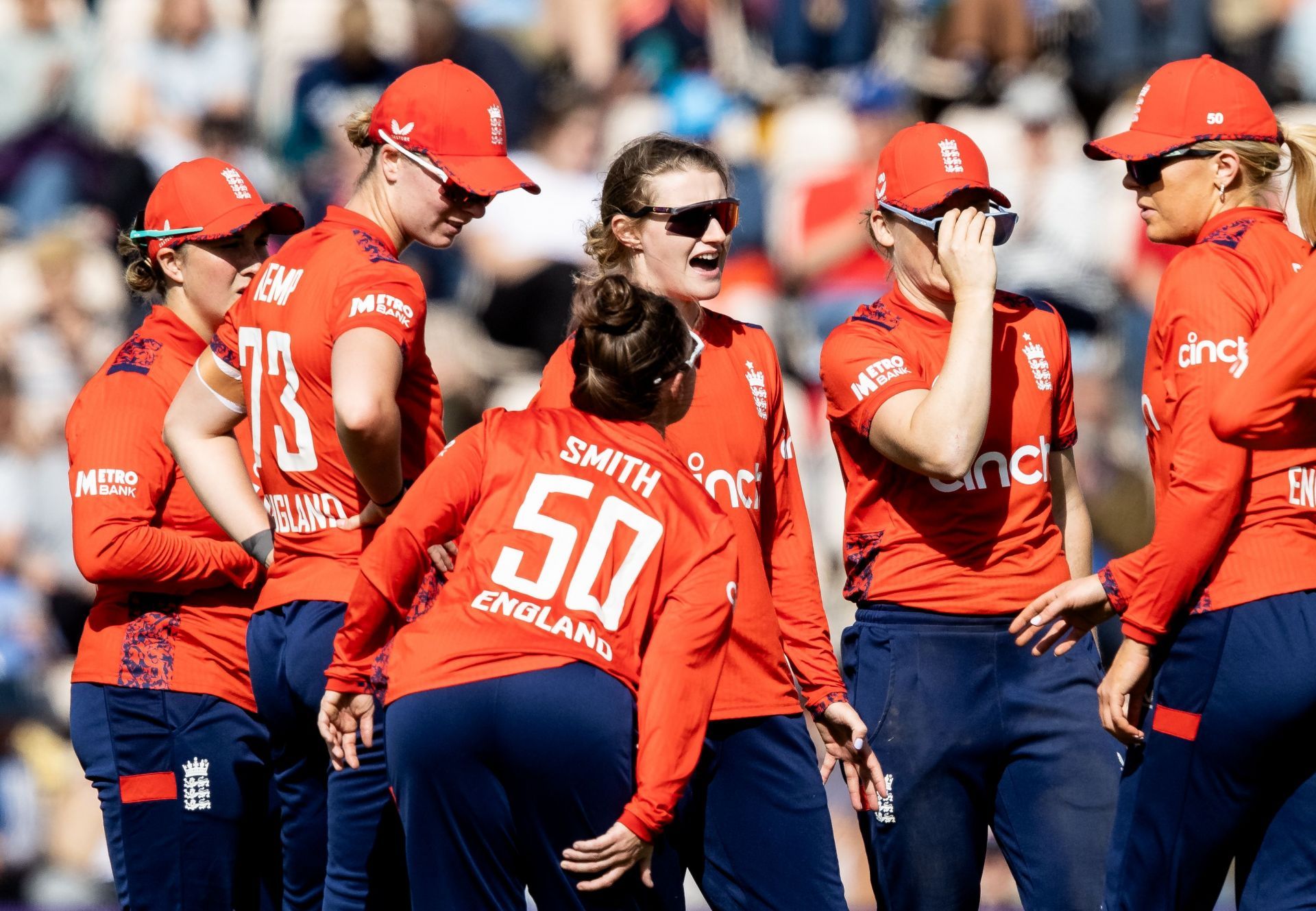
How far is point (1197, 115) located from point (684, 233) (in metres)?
1.16

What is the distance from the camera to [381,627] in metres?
3.44

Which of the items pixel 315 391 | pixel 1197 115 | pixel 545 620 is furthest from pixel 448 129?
pixel 1197 115

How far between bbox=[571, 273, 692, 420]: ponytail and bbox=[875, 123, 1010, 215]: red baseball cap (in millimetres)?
786

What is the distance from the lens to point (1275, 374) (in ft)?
10.5

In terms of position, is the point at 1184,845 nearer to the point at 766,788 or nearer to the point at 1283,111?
the point at 766,788

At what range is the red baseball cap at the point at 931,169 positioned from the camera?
3.85m

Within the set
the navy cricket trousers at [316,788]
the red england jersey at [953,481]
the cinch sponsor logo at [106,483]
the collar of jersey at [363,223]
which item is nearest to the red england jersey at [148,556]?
the cinch sponsor logo at [106,483]

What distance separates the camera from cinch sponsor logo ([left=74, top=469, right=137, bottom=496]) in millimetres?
4215

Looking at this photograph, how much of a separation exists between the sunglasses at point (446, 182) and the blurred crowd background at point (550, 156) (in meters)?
4.38

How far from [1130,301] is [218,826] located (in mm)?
5645

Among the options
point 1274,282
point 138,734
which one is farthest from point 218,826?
point 1274,282

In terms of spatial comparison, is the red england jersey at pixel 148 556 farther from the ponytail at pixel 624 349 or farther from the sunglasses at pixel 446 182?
the ponytail at pixel 624 349

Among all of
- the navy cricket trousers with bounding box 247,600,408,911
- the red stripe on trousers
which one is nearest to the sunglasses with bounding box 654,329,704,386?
the navy cricket trousers with bounding box 247,600,408,911

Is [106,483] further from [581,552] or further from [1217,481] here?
[1217,481]
